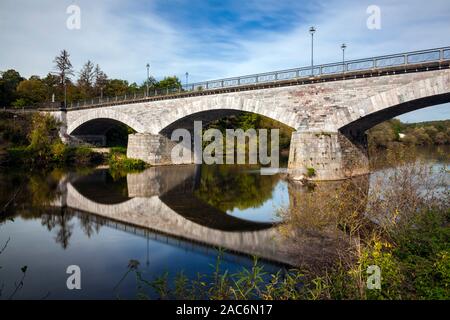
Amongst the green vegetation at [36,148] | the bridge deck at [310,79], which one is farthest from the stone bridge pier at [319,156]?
the green vegetation at [36,148]

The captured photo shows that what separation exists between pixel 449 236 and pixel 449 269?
186 cm

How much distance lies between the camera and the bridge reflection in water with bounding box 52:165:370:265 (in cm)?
936

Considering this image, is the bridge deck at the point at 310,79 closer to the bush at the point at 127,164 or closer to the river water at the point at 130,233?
the bush at the point at 127,164

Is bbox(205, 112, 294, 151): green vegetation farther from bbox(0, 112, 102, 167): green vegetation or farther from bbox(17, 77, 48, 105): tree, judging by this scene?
bbox(17, 77, 48, 105): tree

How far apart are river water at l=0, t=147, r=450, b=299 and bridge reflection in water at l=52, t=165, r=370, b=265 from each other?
36 mm

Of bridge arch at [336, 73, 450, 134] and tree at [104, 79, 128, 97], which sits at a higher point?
tree at [104, 79, 128, 97]

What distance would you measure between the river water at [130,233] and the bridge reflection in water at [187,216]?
0.04 metres

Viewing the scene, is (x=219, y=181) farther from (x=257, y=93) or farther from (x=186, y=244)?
(x=186, y=244)

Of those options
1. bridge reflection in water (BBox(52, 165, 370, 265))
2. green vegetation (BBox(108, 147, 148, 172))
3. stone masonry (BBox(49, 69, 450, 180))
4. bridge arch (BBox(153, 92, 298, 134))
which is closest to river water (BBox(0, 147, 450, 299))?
bridge reflection in water (BBox(52, 165, 370, 265))

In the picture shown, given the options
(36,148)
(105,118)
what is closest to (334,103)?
(36,148)

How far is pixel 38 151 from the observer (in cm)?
3397

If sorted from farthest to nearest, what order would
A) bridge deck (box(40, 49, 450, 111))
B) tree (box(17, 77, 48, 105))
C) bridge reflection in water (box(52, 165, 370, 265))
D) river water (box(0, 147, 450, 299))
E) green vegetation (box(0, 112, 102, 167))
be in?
tree (box(17, 77, 48, 105)), green vegetation (box(0, 112, 102, 167)), bridge deck (box(40, 49, 450, 111)), bridge reflection in water (box(52, 165, 370, 265)), river water (box(0, 147, 450, 299))

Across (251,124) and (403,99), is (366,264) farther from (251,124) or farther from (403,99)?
(251,124)

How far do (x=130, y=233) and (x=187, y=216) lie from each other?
2.75m
